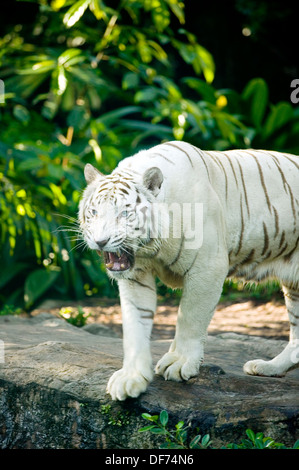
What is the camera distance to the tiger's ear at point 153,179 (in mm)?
2861

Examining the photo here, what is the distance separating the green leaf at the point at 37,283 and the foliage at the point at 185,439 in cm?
385

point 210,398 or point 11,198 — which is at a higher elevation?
point 210,398

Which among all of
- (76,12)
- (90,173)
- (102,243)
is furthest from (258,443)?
(76,12)

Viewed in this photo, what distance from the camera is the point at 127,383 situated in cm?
290

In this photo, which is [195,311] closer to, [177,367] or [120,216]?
[177,367]

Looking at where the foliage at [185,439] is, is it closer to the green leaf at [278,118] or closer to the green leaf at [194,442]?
the green leaf at [194,442]

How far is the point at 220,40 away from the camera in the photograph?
9867 mm

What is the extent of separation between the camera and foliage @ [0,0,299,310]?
6.40 metres

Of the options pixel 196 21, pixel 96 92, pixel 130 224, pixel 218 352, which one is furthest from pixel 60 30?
pixel 130 224

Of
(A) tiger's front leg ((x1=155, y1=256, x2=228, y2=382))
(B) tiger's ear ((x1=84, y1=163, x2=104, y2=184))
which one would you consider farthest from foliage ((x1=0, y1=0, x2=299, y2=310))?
(A) tiger's front leg ((x1=155, y1=256, x2=228, y2=382))

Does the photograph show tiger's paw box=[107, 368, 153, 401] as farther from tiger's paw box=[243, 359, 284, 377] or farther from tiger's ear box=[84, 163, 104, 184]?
tiger's ear box=[84, 163, 104, 184]

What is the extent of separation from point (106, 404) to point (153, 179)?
1078 millimetres

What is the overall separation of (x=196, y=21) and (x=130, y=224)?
784 cm
